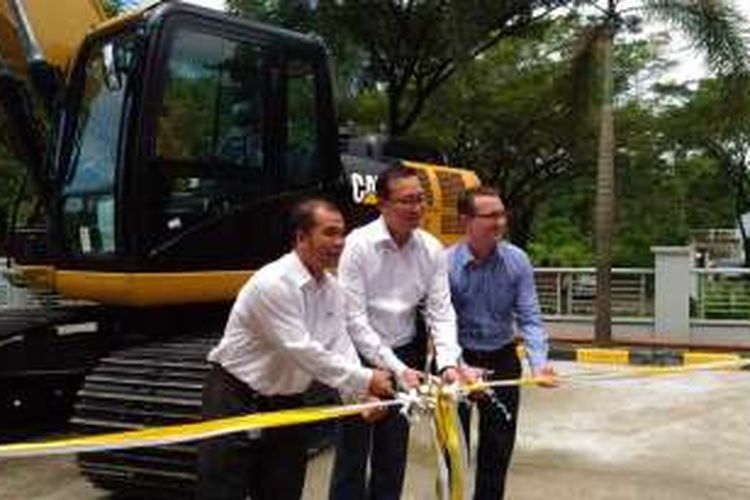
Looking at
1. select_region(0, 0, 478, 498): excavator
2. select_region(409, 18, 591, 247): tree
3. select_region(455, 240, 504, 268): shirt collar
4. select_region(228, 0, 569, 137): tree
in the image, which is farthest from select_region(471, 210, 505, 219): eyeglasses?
select_region(409, 18, 591, 247): tree

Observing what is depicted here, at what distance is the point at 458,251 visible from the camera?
5.95 meters

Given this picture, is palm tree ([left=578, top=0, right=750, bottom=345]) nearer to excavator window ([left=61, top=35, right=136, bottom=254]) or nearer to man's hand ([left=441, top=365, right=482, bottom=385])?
excavator window ([left=61, top=35, right=136, bottom=254])

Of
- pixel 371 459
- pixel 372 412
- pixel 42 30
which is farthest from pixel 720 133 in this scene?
pixel 372 412

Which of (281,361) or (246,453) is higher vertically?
(281,361)

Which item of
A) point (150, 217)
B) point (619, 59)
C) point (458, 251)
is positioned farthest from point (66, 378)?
point (619, 59)

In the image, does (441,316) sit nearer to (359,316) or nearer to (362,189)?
(359,316)

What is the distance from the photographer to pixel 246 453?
195 inches

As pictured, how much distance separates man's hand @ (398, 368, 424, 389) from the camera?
491 centimetres

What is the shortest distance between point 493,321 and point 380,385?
1245 mm

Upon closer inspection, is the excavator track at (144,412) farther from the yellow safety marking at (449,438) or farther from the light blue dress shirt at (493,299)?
the yellow safety marking at (449,438)

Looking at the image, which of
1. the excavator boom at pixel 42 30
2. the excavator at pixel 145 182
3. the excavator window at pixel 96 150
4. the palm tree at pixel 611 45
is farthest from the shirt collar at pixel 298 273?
the palm tree at pixel 611 45

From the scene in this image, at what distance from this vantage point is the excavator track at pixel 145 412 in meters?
6.73

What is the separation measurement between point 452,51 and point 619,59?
845 cm

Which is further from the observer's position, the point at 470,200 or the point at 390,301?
the point at 470,200
